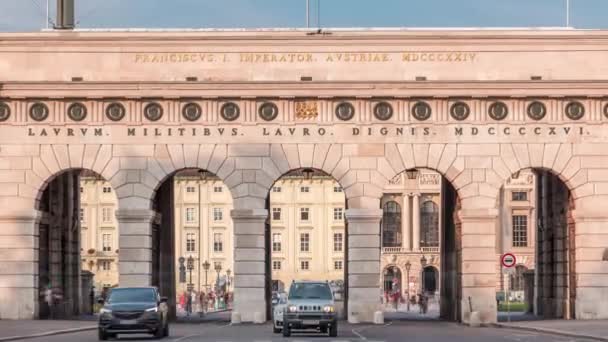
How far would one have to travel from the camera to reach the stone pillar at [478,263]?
282ft

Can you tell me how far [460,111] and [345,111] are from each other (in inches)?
227

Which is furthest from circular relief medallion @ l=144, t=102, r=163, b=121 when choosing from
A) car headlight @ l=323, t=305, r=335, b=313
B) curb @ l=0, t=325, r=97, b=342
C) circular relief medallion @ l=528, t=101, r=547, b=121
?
car headlight @ l=323, t=305, r=335, b=313

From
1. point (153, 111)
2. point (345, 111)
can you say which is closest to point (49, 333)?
point (153, 111)

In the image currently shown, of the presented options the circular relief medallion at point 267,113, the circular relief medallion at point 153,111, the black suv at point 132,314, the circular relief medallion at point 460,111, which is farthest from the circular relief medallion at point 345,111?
the black suv at point 132,314

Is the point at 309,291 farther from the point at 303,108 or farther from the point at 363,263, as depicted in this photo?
the point at 303,108

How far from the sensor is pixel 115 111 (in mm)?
86688

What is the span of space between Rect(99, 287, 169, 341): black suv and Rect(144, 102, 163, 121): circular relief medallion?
2106cm

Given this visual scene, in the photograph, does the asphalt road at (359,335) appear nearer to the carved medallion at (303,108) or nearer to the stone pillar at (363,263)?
the stone pillar at (363,263)

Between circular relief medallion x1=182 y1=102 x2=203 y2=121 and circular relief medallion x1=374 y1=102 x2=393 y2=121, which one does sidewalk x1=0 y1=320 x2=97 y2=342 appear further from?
circular relief medallion x1=374 y1=102 x2=393 y2=121

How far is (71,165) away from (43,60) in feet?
18.3

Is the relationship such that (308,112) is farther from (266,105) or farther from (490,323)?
(490,323)

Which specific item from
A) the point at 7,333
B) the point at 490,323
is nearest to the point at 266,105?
the point at 490,323

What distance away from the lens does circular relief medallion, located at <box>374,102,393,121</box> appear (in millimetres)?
86438

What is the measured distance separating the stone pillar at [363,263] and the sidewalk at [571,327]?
265 inches
